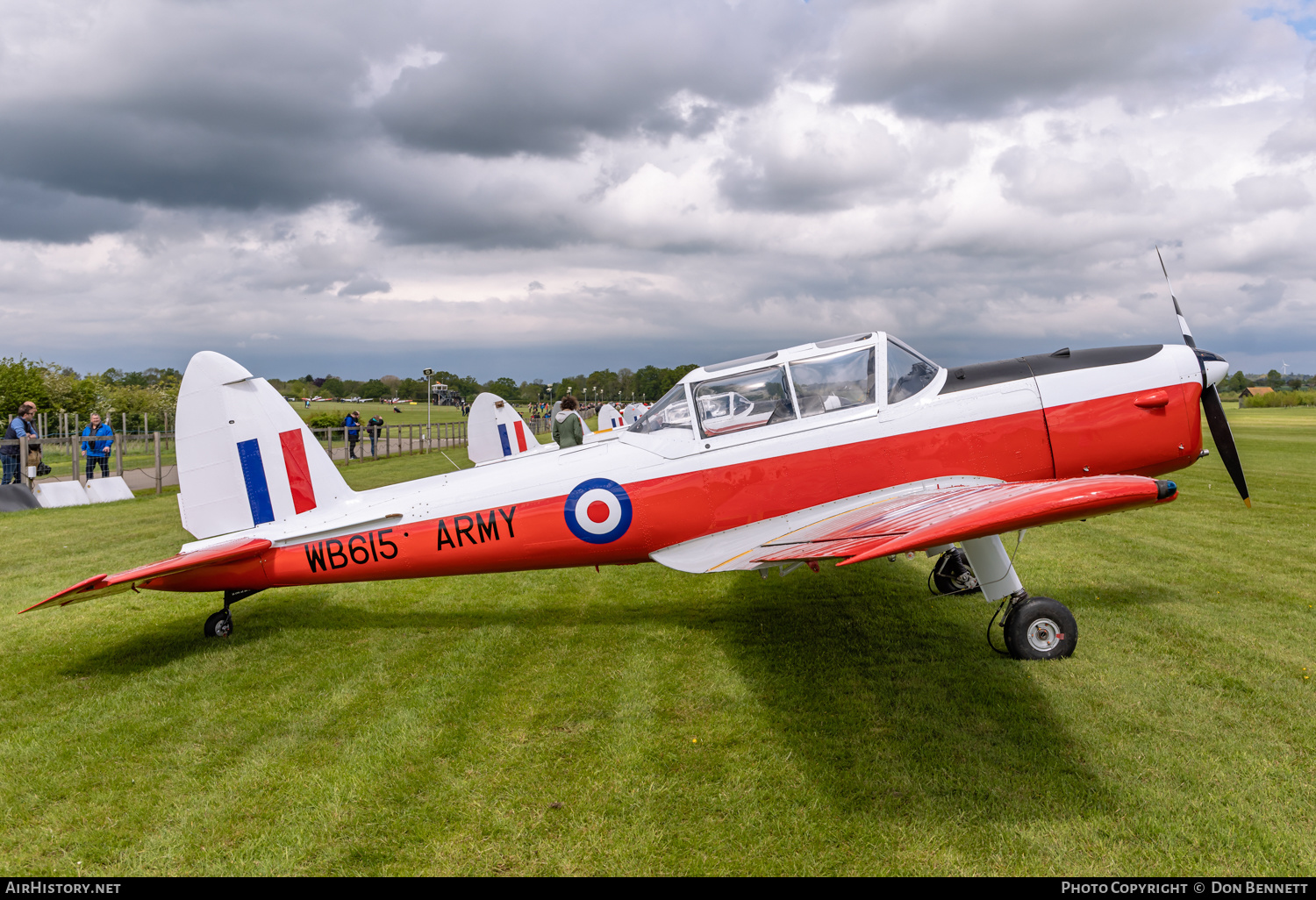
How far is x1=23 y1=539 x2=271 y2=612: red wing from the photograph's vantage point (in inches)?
172

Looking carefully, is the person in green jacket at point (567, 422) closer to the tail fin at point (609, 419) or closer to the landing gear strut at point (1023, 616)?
the landing gear strut at point (1023, 616)

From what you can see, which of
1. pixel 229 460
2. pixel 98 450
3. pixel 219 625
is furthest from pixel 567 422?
pixel 98 450

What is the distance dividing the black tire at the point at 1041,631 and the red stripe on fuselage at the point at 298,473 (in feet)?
17.8

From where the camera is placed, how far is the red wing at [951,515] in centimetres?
319

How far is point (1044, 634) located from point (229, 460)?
6.32 m

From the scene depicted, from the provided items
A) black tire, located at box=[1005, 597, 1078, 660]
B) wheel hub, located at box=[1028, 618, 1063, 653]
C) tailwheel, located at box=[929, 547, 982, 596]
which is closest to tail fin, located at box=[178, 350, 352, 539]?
black tire, located at box=[1005, 597, 1078, 660]

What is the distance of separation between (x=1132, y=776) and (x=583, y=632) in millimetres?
3815

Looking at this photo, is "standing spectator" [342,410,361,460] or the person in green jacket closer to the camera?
the person in green jacket

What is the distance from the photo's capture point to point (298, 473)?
18.1ft

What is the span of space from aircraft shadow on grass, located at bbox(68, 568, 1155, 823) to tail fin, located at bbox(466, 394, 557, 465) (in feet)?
28.2

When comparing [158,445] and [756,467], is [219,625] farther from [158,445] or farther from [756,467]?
[158,445]

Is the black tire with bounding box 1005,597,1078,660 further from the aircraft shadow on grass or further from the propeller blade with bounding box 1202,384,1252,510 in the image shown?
the propeller blade with bounding box 1202,384,1252,510

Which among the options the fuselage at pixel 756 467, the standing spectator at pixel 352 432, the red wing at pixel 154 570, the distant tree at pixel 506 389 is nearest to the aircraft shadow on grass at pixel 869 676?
the red wing at pixel 154 570

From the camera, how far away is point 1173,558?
25.3 feet
